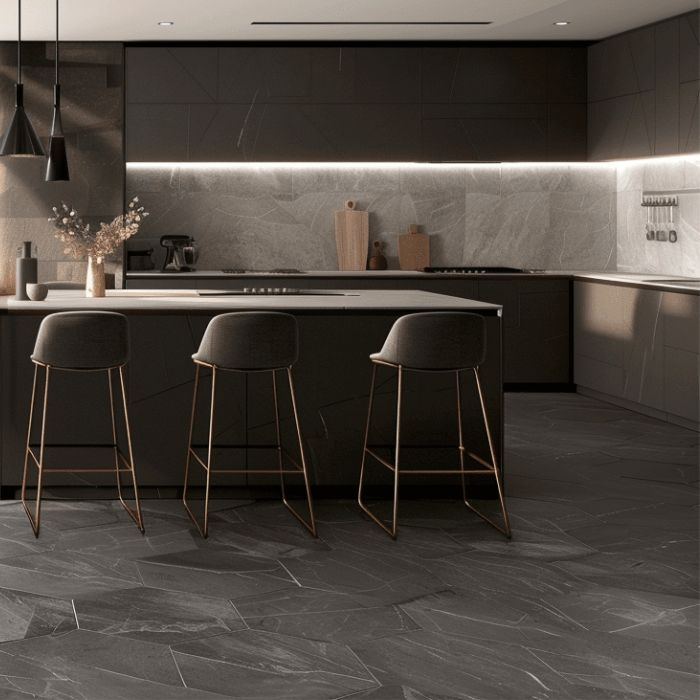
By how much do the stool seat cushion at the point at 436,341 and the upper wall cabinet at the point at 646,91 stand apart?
3355mm

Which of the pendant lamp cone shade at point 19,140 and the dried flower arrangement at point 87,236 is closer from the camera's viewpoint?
the pendant lamp cone shade at point 19,140

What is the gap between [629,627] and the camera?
3545 millimetres

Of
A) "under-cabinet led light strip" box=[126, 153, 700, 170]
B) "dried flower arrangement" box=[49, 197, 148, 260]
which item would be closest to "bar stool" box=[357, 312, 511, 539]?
"dried flower arrangement" box=[49, 197, 148, 260]

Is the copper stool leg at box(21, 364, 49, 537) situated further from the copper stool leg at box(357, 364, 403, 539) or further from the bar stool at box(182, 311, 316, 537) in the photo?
the copper stool leg at box(357, 364, 403, 539)

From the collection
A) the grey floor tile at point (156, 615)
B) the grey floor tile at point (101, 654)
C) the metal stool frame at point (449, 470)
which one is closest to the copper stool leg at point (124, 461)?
the grey floor tile at point (156, 615)

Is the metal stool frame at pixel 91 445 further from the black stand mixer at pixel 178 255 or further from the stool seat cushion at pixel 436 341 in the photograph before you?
the black stand mixer at pixel 178 255

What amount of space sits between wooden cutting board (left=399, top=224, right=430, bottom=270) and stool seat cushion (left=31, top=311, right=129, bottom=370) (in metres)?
4.66

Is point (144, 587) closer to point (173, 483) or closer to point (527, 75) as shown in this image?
point (173, 483)

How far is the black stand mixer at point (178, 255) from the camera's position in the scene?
8.68 metres

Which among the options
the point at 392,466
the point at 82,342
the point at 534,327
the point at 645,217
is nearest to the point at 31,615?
the point at 82,342

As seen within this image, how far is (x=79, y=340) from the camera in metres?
4.63

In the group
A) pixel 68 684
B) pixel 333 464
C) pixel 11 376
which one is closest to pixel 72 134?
pixel 11 376

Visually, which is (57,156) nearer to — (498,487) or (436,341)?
(436,341)

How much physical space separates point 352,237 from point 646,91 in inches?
103
